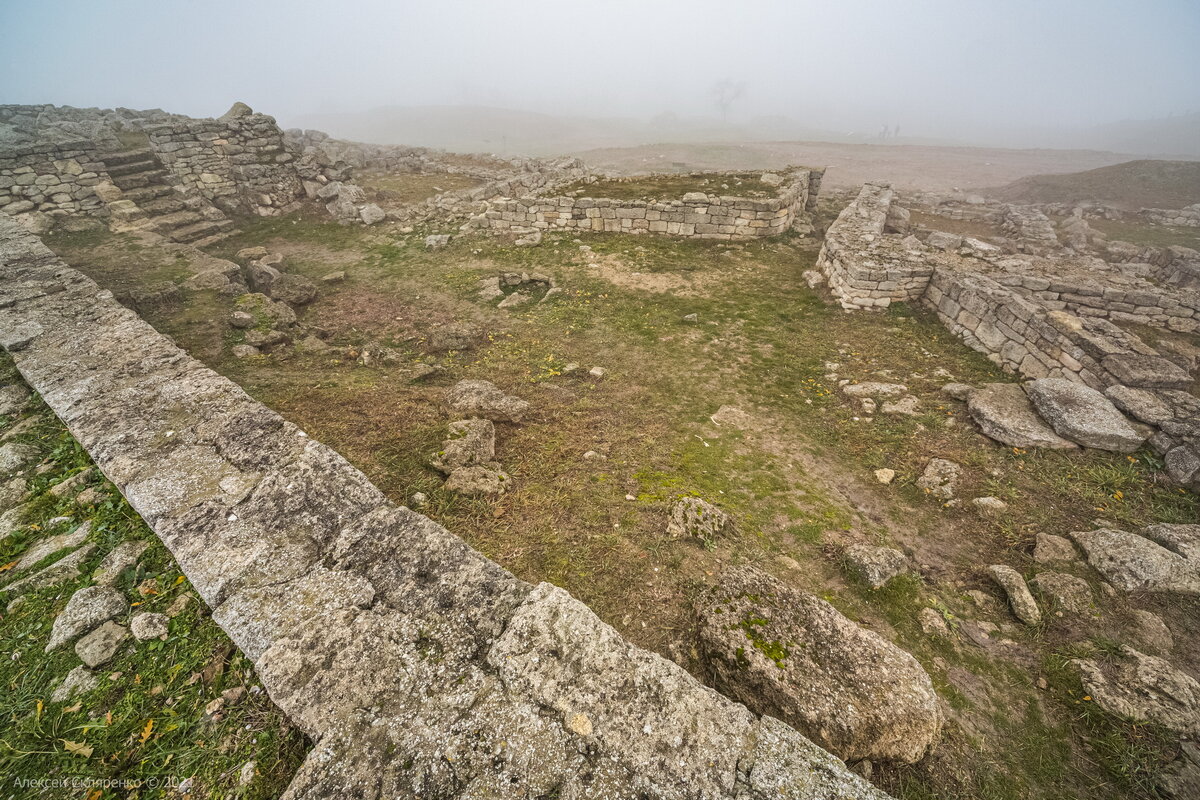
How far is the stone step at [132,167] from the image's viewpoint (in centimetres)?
1185

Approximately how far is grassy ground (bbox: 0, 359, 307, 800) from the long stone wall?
29 cm

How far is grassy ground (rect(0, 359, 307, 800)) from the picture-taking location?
2.15 metres

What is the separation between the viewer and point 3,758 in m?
2.16

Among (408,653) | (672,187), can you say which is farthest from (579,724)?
(672,187)

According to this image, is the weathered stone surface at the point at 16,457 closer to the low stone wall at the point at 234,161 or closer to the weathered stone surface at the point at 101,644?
the weathered stone surface at the point at 101,644

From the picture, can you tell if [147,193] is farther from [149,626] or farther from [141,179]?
[149,626]

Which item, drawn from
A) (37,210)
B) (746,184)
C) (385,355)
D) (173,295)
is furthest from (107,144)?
(746,184)

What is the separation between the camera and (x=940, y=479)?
5.19 m

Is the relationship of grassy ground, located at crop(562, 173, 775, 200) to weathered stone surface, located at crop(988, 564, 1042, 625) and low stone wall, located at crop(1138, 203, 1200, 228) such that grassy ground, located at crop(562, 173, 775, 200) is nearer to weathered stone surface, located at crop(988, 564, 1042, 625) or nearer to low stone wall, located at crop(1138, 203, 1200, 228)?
weathered stone surface, located at crop(988, 564, 1042, 625)

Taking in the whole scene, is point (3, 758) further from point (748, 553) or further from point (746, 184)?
point (746, 184)

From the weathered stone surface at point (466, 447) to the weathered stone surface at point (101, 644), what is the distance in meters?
2.39

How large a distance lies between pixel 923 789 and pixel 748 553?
72.7 inches

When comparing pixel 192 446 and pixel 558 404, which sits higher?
pixel 192 446

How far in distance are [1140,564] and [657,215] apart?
11.1 metres
